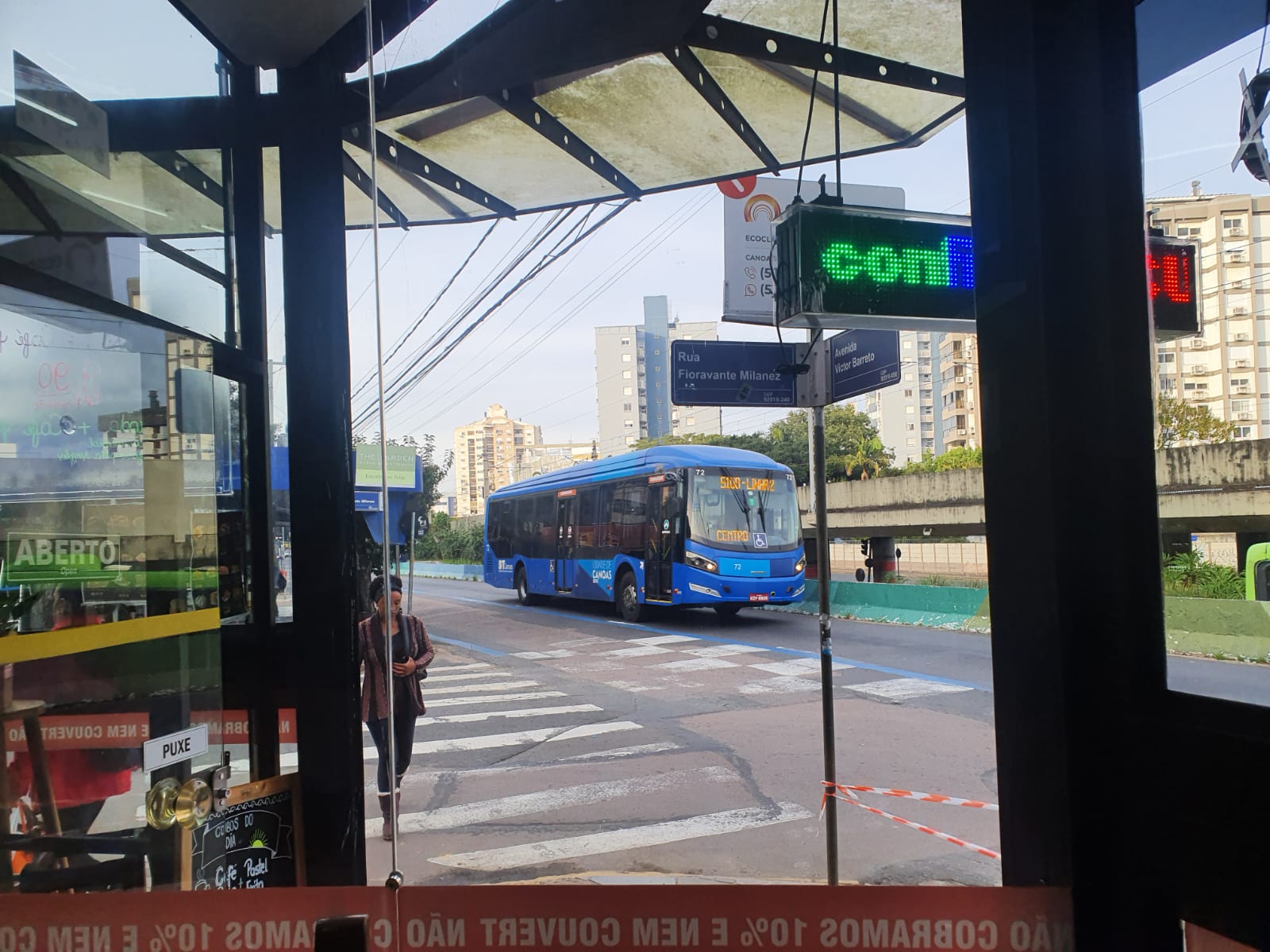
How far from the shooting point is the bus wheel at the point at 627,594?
39.7 feet

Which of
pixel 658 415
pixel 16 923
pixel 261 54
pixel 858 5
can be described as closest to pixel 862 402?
pixel 658 415

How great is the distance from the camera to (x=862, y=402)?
17.6 ft

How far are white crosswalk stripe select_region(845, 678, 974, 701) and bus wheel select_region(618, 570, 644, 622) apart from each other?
10.6 feet

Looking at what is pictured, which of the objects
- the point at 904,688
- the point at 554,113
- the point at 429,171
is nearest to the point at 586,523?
the point at 904,688

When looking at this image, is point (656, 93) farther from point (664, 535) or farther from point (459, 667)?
point (459, 667)

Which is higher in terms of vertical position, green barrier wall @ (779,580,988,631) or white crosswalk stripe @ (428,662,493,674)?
green barrier wall @ (779,580,988,631)

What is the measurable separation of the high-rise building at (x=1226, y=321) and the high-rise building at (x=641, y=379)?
1891 mm

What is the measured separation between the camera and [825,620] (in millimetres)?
4938

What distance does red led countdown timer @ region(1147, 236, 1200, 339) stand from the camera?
2031mm

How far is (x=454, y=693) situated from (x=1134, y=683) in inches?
379

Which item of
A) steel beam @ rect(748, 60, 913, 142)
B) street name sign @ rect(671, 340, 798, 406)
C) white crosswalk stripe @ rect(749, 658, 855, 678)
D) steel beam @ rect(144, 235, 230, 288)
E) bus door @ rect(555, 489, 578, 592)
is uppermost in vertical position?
steel beam @ rect(748, 60, 913, 142)

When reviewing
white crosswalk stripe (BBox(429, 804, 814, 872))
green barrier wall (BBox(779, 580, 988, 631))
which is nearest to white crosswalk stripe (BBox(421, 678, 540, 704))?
green barrier wall (BBox(779, 580, 988, 631))

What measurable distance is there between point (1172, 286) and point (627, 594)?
35.2 feet

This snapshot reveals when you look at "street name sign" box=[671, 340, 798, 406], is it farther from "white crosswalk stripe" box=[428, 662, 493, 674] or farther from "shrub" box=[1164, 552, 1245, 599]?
"white crosswalk stripe" box=[428, 662, 493, 674]
